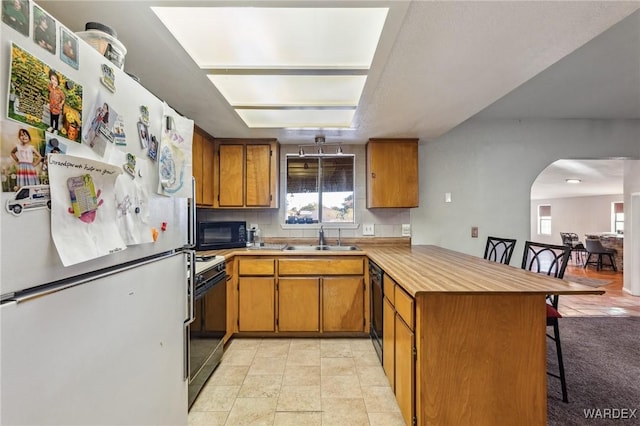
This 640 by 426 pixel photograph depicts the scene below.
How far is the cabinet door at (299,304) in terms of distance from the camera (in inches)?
107

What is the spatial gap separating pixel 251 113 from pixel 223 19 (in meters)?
1.13

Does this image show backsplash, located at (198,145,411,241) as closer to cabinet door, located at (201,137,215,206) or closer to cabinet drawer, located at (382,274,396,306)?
cabinet door, located at (201,137,215,206)

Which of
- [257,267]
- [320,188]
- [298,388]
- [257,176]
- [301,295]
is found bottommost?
[298,388]

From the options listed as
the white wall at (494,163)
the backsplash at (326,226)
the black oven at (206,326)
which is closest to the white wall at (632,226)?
the white wall at (494,163)

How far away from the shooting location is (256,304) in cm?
272

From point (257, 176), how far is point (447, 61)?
7.08 feet

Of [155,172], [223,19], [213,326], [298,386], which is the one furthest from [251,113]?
[298,386]

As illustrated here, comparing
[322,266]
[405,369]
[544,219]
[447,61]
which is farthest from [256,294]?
[544,219]

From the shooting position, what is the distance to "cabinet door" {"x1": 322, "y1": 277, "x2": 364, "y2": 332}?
107 inches

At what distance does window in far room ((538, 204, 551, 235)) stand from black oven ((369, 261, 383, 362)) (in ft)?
41.3

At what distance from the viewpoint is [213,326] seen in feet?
6.82

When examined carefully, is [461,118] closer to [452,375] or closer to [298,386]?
[452,375]

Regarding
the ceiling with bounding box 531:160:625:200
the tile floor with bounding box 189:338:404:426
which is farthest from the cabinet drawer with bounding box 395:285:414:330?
the ceiling with bounding box 531:160:625:200

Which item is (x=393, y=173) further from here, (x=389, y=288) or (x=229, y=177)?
(x=229, y=177)
